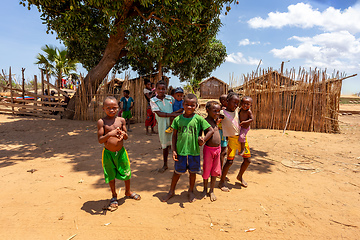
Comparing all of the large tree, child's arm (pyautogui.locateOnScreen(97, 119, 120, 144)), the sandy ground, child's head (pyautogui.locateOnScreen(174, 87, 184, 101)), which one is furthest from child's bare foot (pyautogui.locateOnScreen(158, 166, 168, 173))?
the large tree

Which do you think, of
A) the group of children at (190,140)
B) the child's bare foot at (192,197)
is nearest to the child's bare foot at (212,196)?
the group of children at (190,140)

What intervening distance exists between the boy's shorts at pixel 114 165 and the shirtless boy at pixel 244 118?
168cm

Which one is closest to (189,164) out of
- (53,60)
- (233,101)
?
(233,101)

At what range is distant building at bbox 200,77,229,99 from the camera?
24.5 m

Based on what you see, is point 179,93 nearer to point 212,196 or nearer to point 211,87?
point 212,196

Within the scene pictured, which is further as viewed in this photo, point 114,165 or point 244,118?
point 244,118

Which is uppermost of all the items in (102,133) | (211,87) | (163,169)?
(211,87)

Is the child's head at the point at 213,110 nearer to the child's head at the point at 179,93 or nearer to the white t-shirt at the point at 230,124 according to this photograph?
the white t-shirt at the point at 230,124

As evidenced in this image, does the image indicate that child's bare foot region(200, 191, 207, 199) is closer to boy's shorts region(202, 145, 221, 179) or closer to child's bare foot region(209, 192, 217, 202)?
child's bare foot region(209, 192, 217, 202)

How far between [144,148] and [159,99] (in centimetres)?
207

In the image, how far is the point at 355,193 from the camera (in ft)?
9.93

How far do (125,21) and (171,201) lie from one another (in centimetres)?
657

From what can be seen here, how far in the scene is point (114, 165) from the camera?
252 centimetres

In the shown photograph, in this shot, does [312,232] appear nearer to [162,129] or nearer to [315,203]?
[315,203]
